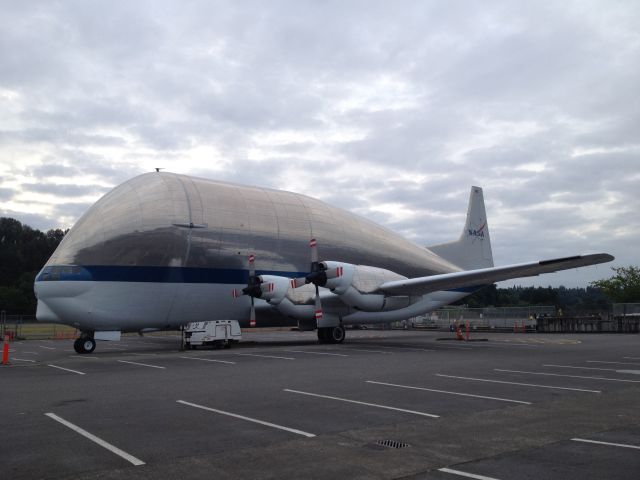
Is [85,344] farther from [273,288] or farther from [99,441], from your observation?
[99,441]

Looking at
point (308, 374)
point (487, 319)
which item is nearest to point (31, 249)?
point (487, 319)

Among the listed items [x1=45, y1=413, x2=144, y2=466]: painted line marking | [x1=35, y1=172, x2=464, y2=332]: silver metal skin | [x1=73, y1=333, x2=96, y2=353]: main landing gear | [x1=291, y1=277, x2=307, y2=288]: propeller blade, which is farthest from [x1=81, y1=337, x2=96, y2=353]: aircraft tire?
[x1=45, y1=413, x2=144, y2=466]: painted line marking

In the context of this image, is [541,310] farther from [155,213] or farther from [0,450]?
[0,450]

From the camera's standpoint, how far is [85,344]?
76.8ft

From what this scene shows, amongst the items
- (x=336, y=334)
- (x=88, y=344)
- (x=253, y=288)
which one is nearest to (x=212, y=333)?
(x=253, y=288)

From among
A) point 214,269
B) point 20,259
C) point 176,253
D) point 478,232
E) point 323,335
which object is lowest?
point 323,335

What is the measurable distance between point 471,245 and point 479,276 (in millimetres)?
13660

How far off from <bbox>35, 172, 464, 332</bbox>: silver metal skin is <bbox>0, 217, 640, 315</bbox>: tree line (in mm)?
34941

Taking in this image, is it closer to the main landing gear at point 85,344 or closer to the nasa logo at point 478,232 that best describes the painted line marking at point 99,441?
the main landing gear at point 85,344

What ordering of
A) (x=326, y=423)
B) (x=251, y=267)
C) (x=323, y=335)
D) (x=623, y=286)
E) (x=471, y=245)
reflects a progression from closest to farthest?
1. (x=326, y=423)
2. (x=251, y=267)
3. (x=323, y=335)
4. (x=471, y=245)
5. (x=623, y=286)

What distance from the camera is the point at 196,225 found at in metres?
25.8

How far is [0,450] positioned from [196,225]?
765 inches

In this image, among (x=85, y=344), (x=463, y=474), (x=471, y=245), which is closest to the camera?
(x=463, y=474)

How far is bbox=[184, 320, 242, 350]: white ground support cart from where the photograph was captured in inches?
984
